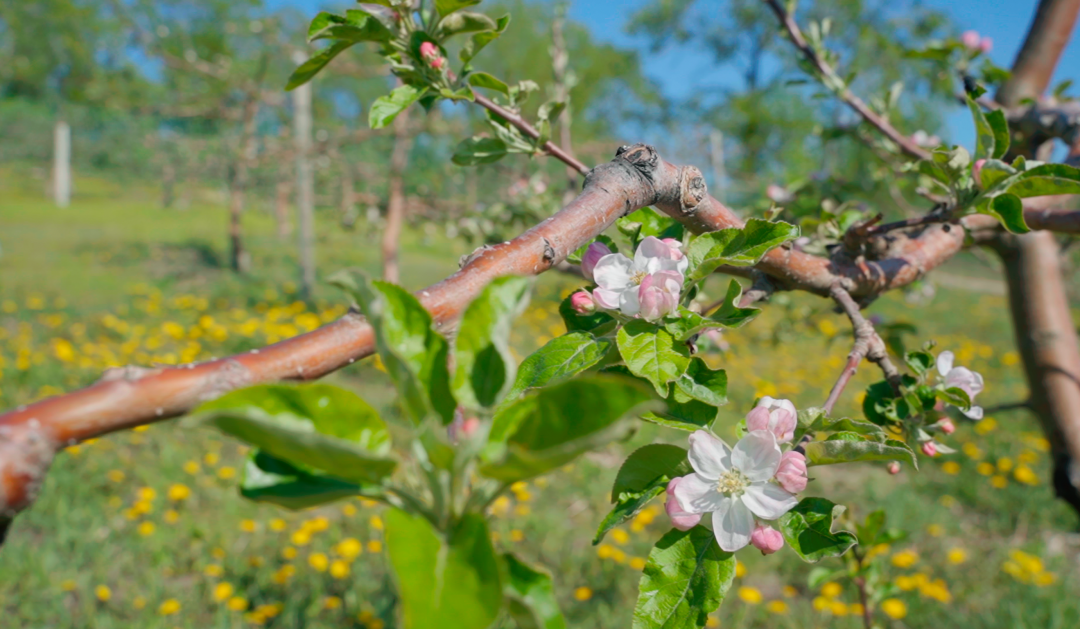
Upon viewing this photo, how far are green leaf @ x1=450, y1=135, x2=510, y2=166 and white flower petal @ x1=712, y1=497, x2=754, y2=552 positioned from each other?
637mm

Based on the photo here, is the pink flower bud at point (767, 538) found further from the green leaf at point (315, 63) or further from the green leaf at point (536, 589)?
the green leaf at point (315, 63)

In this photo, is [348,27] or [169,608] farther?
[169,608]

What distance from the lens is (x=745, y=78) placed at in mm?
15047

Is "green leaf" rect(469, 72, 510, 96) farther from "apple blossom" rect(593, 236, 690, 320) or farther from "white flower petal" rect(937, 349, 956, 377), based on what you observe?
"white flower petal" rect(937, 349, 956, 377)

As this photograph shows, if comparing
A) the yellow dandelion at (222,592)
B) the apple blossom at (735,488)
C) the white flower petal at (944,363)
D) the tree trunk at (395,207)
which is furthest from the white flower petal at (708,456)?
the tree trunk at (395,207)

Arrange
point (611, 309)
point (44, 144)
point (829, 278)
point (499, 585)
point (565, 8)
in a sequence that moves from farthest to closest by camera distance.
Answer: point (44, 144)
point (565, 8)
point (829, 278)
point (611, 309)
point (499, 585)

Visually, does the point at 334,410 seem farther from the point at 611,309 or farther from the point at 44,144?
the point at 44,144

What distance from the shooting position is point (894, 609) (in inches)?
91.3

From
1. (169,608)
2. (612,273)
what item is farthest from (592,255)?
(169,608)

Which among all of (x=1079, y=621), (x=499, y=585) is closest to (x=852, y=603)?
(x=1079, y=621)

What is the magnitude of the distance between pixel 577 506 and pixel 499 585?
313 centimetres

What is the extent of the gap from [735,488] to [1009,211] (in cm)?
54

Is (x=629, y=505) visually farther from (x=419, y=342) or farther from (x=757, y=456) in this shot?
(x=419, y=342)

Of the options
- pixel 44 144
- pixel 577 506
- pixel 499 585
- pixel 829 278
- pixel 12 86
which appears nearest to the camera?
pixel 499 585
